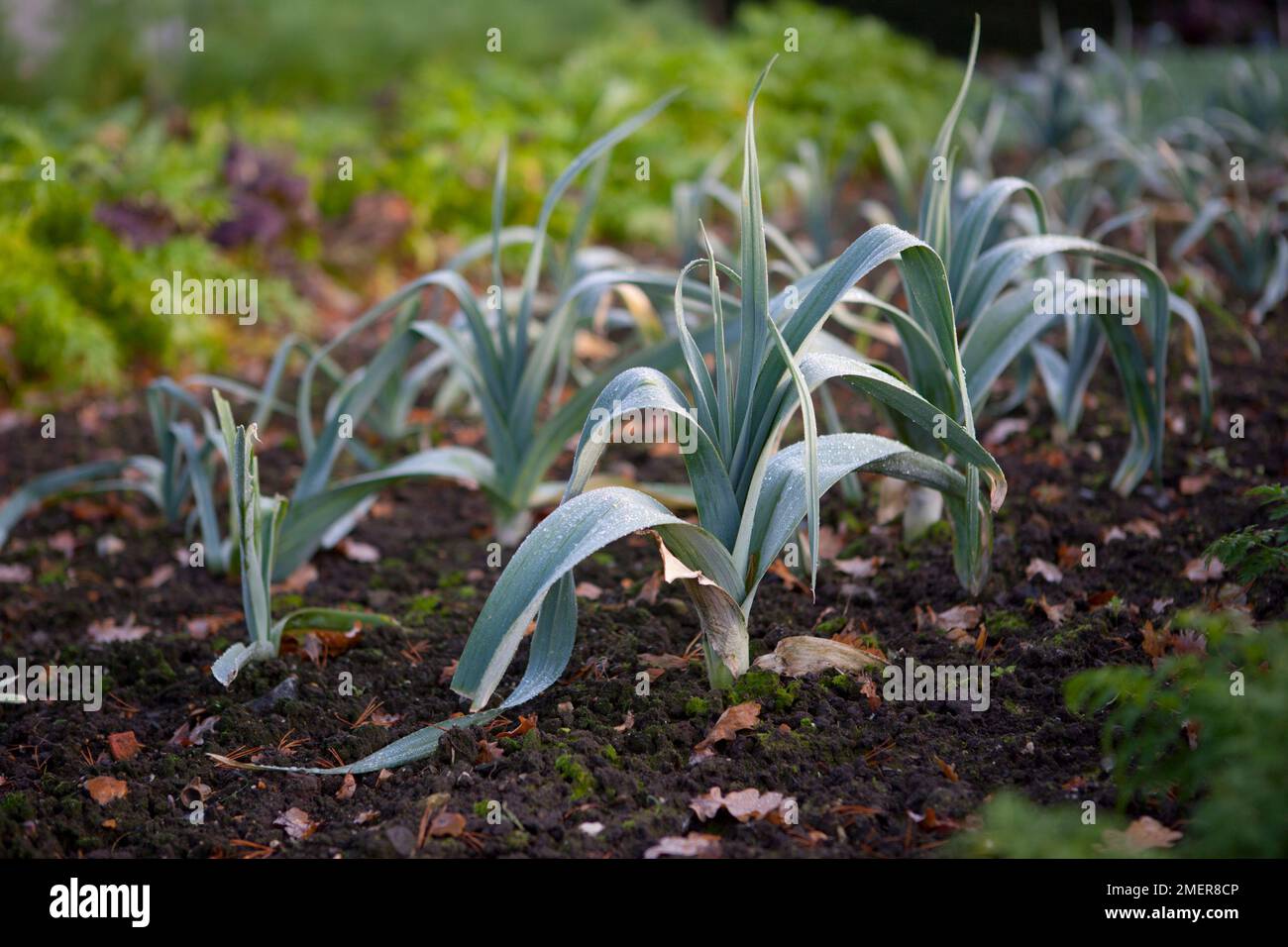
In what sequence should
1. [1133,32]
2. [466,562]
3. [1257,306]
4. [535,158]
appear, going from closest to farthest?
[466,562] → [1257,306] → [535,158] → [1133,32]

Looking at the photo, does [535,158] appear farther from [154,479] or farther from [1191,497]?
[1191,497]

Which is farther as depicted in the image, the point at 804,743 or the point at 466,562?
the point at 466,562

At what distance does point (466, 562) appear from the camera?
2840mm

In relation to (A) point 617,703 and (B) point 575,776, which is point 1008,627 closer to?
(A) point 617,703

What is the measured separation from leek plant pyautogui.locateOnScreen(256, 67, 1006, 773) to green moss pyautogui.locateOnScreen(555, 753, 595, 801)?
0.12m

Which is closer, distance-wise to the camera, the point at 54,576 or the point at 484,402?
the point at 484,402

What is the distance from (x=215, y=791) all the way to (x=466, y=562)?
3.32ft

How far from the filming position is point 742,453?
191 centimetres

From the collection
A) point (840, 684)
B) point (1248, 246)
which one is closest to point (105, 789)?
point (840, 684)

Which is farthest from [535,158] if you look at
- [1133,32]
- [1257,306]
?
[1133,32]

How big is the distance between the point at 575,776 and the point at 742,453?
586 millimetres

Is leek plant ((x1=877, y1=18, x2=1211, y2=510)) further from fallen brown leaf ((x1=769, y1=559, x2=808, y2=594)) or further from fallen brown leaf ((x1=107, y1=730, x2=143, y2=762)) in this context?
fallen brown leaf ((x1=107, y1=730, x2=143, y2=762))

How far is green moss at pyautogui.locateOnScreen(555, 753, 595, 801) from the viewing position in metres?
1.77
